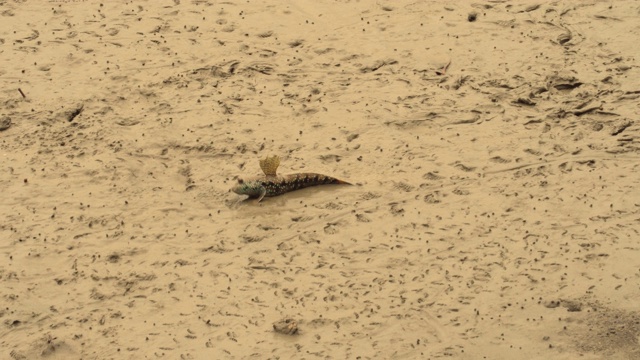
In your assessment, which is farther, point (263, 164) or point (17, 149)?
point (17, 149)

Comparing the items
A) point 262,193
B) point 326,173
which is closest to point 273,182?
point 262,193

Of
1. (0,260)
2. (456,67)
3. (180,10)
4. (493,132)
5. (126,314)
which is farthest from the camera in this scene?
(180,10)

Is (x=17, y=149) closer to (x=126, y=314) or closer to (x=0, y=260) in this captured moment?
(x=0, y=260)

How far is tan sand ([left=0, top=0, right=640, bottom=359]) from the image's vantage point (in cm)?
699

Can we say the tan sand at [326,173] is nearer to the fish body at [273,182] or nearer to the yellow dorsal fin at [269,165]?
the fish body at [273,182]

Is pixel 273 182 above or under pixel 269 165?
under

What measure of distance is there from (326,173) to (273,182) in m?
0.43

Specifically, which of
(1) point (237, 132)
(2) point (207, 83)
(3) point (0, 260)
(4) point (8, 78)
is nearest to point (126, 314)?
(3) point (0, 260)

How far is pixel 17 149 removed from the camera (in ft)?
29.1

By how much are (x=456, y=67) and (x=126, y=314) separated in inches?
149

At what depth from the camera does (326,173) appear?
8.25 m

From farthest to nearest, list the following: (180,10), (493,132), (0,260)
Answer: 1. (180,10)
2. (493,132)
3. (0,260)

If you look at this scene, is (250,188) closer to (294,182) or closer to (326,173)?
(294,182)

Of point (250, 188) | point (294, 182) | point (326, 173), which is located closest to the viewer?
point (250, 188)
